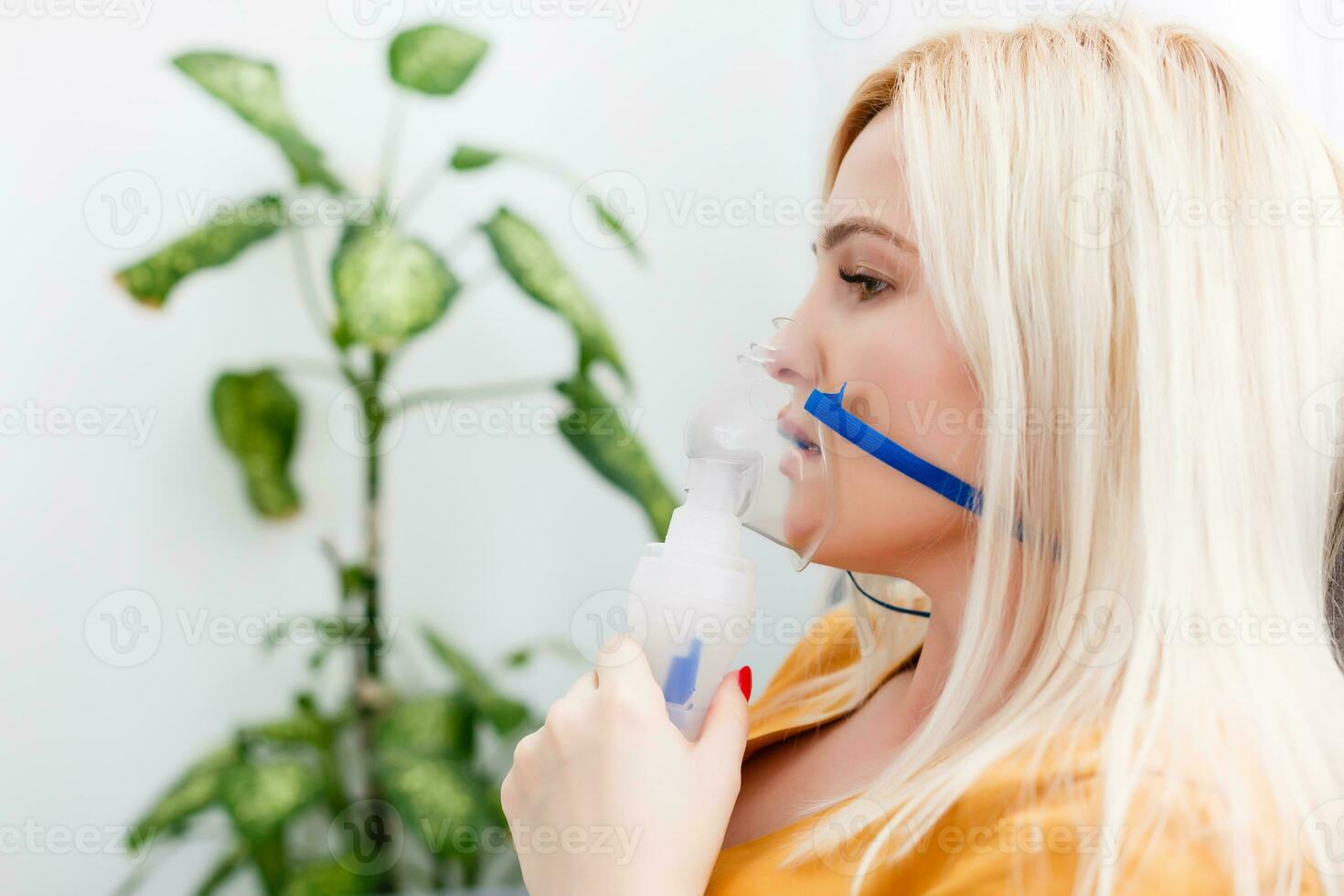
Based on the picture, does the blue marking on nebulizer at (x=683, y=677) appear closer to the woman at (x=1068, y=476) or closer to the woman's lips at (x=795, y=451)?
the woman at (x=1068, y=476)

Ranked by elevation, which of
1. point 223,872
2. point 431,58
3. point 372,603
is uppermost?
point 431,58

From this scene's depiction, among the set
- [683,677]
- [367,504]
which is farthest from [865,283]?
[367,504]

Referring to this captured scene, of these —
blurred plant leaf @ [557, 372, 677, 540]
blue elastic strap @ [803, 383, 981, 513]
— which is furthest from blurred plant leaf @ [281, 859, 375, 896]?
blue elastic strap @ [803, 383, 981, 513]

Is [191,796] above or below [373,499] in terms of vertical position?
below

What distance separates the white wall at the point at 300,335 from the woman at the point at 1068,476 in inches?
25.3

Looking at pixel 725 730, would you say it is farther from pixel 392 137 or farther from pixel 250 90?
pixel 392 137

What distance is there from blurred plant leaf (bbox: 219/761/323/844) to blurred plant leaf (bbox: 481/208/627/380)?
0.65 m

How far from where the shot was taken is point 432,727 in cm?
133

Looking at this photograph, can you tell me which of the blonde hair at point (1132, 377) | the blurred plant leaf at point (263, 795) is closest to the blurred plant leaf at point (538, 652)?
the blurred plant leaf at point (263, 795)

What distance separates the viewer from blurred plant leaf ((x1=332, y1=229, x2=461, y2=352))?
3.79ft

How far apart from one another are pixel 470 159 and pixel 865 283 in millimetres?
731

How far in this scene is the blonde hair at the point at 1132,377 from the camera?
606 millimetres

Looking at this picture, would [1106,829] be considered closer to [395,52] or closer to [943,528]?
[943,528]

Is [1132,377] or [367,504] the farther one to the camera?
[367,504]
